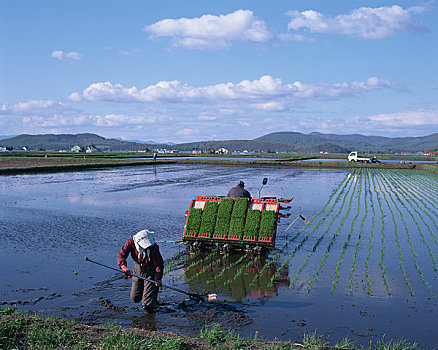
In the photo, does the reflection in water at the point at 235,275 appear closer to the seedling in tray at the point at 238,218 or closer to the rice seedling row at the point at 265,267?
the rice seedling row at the point at 265,267

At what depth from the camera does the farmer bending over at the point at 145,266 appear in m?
7.51

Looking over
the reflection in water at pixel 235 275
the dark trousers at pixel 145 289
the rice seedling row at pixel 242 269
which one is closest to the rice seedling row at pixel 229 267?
the reflection in water at pixel 235 275

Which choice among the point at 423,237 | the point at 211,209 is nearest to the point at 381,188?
the point at 423,237

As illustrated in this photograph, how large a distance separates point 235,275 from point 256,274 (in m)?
0.56

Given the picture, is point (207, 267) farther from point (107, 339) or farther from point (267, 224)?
point (107, 339)

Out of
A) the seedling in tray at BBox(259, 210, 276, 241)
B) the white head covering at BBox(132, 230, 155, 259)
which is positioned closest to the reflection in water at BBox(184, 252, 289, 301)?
the seedling in tray at BBox(259, 210, 276, 241)

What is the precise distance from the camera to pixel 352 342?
6.55 metres

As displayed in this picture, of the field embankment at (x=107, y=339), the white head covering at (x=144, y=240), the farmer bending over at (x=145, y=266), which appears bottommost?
the field embankment at (x=107, y=339)

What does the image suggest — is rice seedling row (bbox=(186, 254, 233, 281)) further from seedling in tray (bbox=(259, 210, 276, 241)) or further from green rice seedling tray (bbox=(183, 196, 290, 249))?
seedling in tray (bbox=(259, 210, 276, 241))

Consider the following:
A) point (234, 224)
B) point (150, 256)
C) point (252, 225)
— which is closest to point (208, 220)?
point (234, 224)

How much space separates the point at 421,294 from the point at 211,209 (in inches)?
239

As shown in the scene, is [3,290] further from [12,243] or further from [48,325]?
[12,243]

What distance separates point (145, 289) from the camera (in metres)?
7.62

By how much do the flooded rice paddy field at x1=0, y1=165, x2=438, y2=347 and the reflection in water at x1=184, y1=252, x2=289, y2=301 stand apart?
0.03 metres
